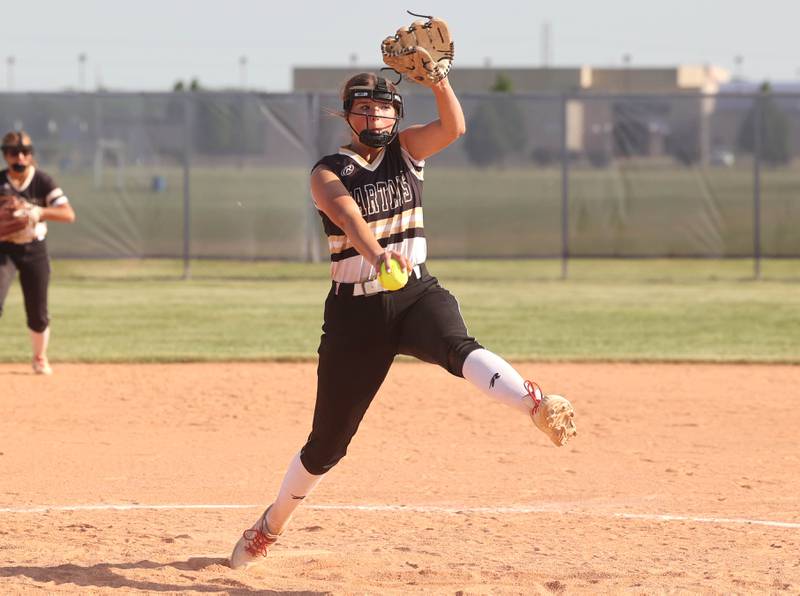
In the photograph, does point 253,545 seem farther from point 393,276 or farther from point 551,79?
point 551,79

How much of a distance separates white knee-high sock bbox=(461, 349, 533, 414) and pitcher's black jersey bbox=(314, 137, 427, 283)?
0.56 meters

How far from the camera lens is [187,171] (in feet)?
62.8

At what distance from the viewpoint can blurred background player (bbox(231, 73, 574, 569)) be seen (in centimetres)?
522

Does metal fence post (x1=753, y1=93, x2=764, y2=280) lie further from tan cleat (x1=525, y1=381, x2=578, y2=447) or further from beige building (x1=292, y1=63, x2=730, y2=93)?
beige building (x1=292, y1=63, x2=730, y2=93)

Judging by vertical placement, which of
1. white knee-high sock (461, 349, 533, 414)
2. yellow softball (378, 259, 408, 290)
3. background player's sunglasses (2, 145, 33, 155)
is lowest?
white knee-high sock (461, 349, 533, 414)

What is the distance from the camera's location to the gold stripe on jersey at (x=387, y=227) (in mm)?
5258

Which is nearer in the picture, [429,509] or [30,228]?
[429,509]

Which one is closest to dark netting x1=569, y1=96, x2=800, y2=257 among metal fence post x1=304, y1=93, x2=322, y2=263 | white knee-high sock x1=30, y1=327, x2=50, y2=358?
metal fence post x1=304, y1=93, x2=322, y2=263

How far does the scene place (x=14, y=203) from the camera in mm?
10695

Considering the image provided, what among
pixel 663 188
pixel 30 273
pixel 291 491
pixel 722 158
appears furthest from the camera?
pixel 722 158

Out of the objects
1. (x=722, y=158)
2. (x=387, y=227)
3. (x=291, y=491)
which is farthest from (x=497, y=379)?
(x=722, y=158)

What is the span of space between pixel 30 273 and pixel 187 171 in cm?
834

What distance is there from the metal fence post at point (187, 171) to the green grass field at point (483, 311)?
0.48m

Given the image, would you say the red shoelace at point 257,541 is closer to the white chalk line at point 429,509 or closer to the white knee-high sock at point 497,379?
the white chalk line at point 429,509
